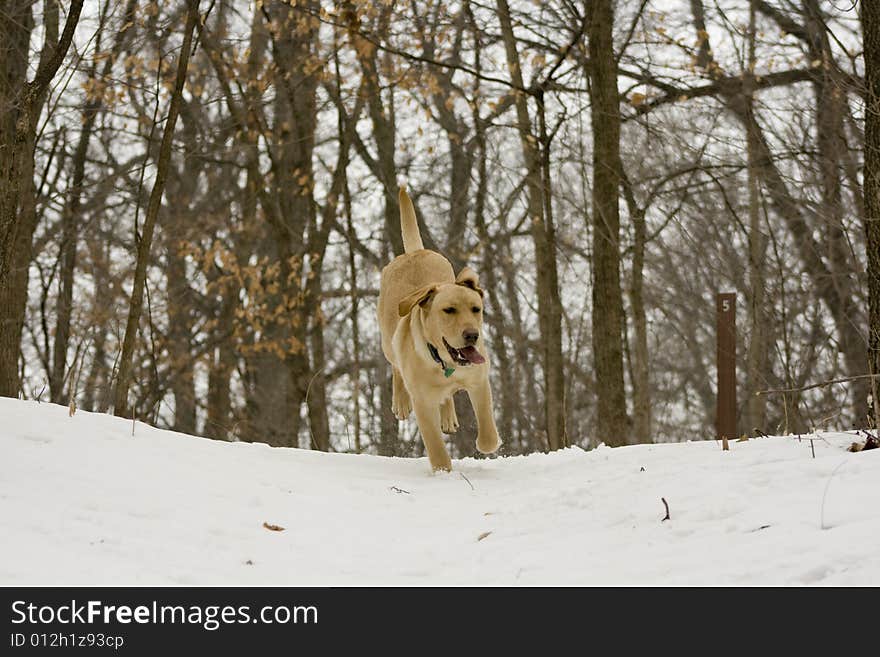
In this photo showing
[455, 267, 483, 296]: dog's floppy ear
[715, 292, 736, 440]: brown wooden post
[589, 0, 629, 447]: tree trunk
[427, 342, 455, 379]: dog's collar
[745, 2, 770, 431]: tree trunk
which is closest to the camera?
[427, 342, 455, 379]: dog's collar

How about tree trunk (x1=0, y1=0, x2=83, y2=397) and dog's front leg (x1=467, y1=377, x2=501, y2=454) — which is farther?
dog's front leg (x1=467, y1=377, x2=501, y2=454)

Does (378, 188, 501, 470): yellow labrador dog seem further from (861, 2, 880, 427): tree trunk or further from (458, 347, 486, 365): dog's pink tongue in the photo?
(861, 2, 880, 427): tree trunk

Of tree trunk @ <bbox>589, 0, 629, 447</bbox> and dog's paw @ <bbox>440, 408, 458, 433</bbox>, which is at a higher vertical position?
tree trunk @ <bbox>589, 0, 629, 447</bbox>

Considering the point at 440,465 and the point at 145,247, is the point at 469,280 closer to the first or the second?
the point at 440,465

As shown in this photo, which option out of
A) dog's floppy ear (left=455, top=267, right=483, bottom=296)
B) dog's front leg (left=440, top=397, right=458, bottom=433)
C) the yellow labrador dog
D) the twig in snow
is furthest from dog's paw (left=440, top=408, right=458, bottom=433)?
the twig in snow

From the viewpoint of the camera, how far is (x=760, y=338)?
10312 millimetres

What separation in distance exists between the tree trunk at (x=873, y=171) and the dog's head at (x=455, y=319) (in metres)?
2.42

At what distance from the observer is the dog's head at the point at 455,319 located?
5.28m

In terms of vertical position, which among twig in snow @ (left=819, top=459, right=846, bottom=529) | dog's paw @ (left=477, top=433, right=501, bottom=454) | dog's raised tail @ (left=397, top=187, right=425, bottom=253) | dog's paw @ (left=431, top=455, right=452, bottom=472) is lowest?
twig in snow @ (left=819, top=459, right=846, bottom=529)

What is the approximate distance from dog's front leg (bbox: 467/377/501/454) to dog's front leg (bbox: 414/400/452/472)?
0.27 m

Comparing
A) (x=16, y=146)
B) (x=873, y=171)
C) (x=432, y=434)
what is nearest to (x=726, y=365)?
(x=873, y=171)

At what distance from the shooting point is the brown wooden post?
6625 mm
